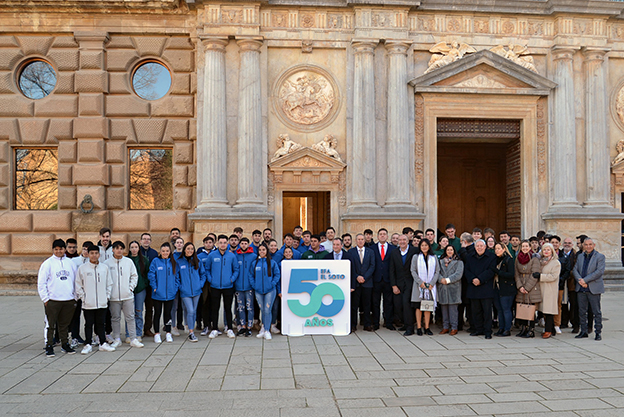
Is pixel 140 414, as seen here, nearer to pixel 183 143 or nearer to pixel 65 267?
pixel 65 267

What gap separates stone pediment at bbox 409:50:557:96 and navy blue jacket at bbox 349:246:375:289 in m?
7.09

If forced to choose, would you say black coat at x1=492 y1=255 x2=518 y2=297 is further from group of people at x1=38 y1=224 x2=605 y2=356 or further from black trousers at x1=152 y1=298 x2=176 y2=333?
black trousers at x1=152 y1=298 x2=176 y2=333

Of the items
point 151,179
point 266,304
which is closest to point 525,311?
point 266,304

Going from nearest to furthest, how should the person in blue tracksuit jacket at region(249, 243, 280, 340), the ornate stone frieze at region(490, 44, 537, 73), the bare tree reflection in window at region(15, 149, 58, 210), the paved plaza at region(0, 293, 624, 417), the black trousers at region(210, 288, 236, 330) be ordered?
1. the paved plaza at region(0, 293, 624, 417)
2. the person in blue tracksuit jacket at region(249, 243, 280, 340)
3. the black trousers at region(210, 288, 236, 330)
4. the ornate stone frieze at region(490, 44, 537, 73)
5. the bare tree reflection in window at region(15, 149, 58, 210)

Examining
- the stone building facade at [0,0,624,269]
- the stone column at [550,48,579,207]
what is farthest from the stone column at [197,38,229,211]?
the stone column at [550,48,579,207]

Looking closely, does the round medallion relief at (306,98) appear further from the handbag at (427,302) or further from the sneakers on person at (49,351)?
the sneakers on person at (49,351)

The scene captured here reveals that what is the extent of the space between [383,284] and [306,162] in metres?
5.96

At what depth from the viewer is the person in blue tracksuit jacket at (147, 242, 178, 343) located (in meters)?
9.02

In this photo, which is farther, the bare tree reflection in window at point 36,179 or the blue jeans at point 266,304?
the bare tree reflection in window at point 36,179

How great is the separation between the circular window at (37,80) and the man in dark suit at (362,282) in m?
11.7

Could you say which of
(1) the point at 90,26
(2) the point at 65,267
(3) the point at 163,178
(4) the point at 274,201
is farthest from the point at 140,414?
(1) the point at 90,26

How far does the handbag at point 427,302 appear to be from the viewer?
30.7ft

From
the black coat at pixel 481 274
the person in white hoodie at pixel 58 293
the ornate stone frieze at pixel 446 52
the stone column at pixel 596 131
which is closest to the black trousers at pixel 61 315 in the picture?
the person in white hoodie at pixel 58 293

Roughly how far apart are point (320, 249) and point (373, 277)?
4.02 ft
